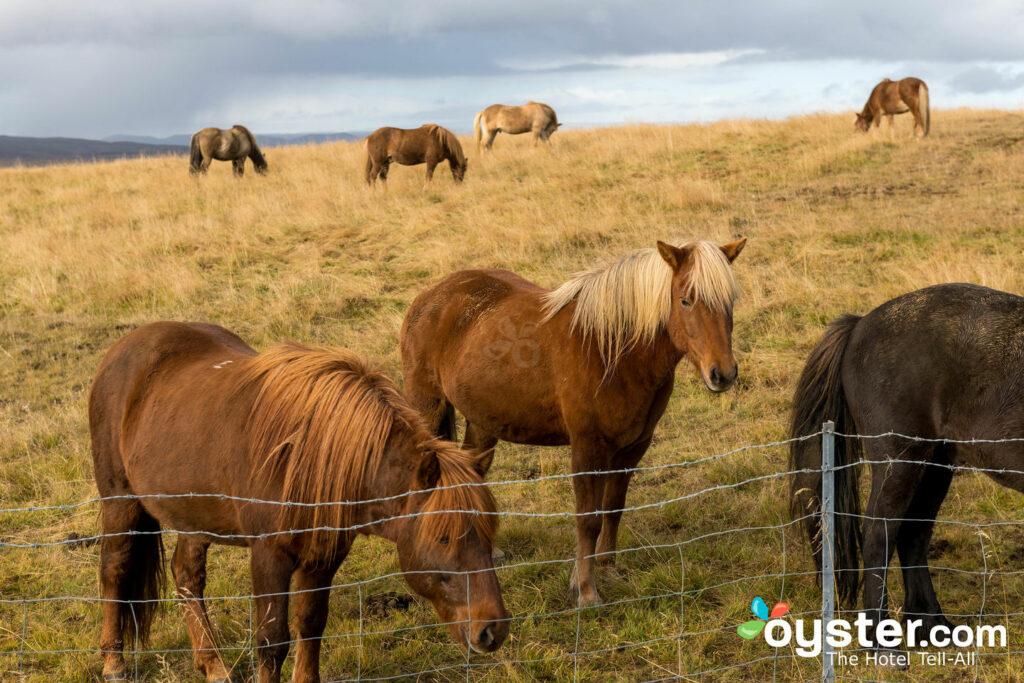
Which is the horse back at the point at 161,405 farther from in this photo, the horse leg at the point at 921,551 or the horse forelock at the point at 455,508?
the horse leg at the point at 921,551

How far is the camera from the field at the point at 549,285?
4633mm

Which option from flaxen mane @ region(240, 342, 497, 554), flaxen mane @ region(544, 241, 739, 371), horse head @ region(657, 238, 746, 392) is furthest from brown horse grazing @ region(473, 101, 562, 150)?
flaxen mane @ region(240, 342, 497, 554)

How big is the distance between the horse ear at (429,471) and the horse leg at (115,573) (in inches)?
75.2

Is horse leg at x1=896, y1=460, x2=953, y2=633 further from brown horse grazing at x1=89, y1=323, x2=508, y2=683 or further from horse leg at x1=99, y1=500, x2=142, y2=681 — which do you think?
horse leg at x1=99, y1=500, x2=142, y2=681

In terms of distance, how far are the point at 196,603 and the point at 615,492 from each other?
238 centimetres

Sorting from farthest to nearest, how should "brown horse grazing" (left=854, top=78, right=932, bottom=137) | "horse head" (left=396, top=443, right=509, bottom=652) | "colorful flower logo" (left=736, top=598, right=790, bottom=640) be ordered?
"brown horse grazing" (left=854, top=78, right=932, bottom=137)
"colorful flower logo" (left=736, top=598, right=790, bottom=640)
"horse head" (left=396, top=443, right=509, bottom=652)

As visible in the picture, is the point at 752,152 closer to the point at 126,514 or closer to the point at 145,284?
the point at 145,284

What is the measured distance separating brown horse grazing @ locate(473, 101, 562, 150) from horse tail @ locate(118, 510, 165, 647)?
19.5 meters

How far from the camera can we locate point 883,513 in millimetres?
4367

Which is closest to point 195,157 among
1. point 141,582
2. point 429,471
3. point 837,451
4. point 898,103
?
point 898,103

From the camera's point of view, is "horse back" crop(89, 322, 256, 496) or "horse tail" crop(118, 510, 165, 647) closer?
"horse back" crop(89, 322, 256, 496)

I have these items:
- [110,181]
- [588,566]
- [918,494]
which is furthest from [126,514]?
[110,181]

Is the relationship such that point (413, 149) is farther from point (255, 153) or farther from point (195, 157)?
point (195, 157)

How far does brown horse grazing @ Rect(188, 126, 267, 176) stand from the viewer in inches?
782
